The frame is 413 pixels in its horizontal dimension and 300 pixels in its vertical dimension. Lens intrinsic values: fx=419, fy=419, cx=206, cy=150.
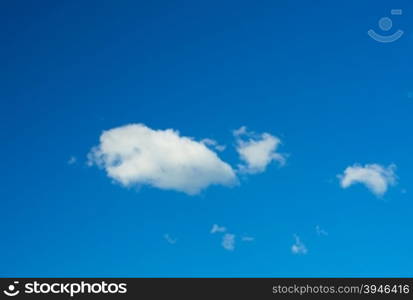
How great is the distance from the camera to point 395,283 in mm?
17469

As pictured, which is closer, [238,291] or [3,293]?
[238,291]

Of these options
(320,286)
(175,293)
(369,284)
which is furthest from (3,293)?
(369,284)

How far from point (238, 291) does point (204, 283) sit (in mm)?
1365

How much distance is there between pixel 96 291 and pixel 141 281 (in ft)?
6.40

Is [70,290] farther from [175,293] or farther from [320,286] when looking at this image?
[320,286]

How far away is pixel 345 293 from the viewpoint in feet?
56.2

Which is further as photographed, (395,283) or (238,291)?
(395,283)

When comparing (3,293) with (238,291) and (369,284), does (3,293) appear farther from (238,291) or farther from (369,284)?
(369,284)

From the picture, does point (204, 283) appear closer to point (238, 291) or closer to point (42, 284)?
point (238, 291)

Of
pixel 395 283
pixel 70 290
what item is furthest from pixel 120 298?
pixel 395 283

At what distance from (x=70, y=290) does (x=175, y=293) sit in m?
4.41

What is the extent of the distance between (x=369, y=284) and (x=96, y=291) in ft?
37.0

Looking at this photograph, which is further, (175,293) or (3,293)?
(3,293)

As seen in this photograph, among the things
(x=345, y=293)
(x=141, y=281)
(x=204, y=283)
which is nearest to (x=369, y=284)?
(x=345, y=293)
